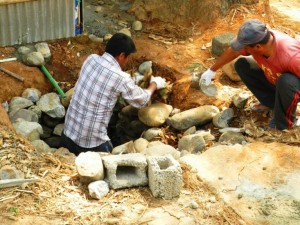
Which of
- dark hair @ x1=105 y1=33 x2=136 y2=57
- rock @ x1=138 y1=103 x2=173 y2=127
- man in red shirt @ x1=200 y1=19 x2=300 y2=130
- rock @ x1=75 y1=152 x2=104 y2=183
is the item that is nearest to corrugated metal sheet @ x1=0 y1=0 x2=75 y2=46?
rock @ x1=138 y1=103 x2=173 y2=127

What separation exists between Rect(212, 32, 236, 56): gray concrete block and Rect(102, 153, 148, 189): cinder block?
2.97 m

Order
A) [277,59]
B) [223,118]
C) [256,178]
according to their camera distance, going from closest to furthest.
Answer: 1. [256,178]
2. [277,59]
3. [223,118]

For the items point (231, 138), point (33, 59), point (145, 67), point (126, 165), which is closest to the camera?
point (126, 165)

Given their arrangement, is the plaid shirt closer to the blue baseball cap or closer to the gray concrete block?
the blue baseball cap

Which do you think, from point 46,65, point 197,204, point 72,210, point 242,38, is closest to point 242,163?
point 197,204

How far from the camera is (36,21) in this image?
21.7ft

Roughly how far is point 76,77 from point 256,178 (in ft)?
10.3

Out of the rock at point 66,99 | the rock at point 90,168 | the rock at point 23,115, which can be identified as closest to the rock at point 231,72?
the rock at point 66,99

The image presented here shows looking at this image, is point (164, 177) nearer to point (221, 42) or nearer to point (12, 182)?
point (12, 182)

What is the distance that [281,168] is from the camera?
4.50 metres

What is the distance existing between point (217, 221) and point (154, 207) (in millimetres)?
492

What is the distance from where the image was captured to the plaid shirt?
16.7 ft

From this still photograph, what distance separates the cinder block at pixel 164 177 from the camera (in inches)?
154

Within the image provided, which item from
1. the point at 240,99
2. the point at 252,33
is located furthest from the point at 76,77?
the point at 252,33
